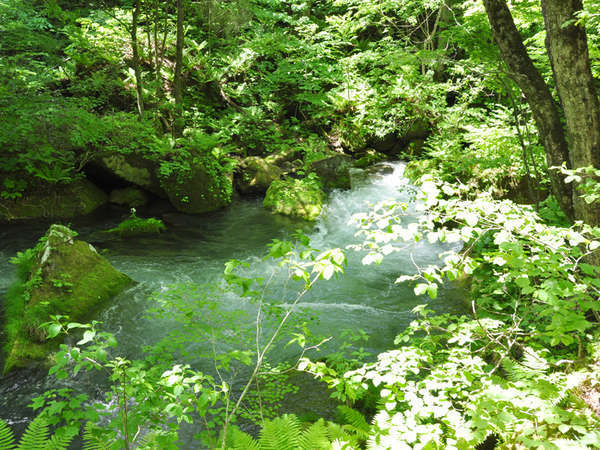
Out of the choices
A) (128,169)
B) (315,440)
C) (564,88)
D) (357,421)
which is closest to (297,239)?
(357,421)

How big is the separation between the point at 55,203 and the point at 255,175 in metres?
5.32

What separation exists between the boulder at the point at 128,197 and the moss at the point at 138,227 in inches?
52.4

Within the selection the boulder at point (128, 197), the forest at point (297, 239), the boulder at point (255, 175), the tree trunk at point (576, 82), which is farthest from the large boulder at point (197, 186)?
the tree trunk at point (576, 82)

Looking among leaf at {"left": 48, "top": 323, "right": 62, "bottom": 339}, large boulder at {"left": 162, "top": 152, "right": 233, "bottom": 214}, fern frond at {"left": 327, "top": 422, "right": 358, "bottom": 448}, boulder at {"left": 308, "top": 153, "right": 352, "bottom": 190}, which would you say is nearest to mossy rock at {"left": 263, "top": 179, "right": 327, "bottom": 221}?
boulder at {"left": 308, "top": 153, "right": 352, "bottom": 190}

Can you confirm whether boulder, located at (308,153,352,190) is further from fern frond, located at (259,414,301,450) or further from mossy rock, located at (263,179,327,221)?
fern frond, located at (259,414,301,450)

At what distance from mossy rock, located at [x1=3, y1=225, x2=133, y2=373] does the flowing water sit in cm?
23

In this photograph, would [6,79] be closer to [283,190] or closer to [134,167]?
[134,167]

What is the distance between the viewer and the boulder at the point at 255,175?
11.1 m

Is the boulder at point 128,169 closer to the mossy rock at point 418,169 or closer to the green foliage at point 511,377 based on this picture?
the mossy rock at point 418,169

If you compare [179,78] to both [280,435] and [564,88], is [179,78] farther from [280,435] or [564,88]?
[280,435]

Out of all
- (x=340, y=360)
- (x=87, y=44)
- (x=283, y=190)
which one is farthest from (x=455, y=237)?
(x=87, y=44)

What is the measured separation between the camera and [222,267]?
277 inches

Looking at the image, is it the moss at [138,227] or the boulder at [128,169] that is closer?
the moss at [138,227]

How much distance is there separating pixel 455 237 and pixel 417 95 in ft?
36.3
